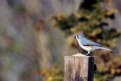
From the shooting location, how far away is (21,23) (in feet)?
47.6

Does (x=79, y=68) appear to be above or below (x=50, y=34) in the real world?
below

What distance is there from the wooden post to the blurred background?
5650 millimetres

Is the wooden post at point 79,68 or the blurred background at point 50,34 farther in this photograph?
the blurred background at point 50,34

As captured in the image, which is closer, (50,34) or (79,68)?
(79,68)

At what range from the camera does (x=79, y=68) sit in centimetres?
498

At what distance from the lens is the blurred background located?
11031mm

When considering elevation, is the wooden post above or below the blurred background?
below

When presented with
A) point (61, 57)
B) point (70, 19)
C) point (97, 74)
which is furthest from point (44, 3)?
point (97, 74)

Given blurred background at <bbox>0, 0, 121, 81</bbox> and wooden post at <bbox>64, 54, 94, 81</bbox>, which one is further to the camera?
blurred background at <bbox>0, 0, 121, 81</bbox>

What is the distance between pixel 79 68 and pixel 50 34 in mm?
9022

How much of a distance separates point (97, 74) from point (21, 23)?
4.22m

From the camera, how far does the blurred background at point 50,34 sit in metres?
11.0

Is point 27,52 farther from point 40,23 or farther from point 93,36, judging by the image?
point 93,36

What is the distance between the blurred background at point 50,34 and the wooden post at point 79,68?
18.5 feet
